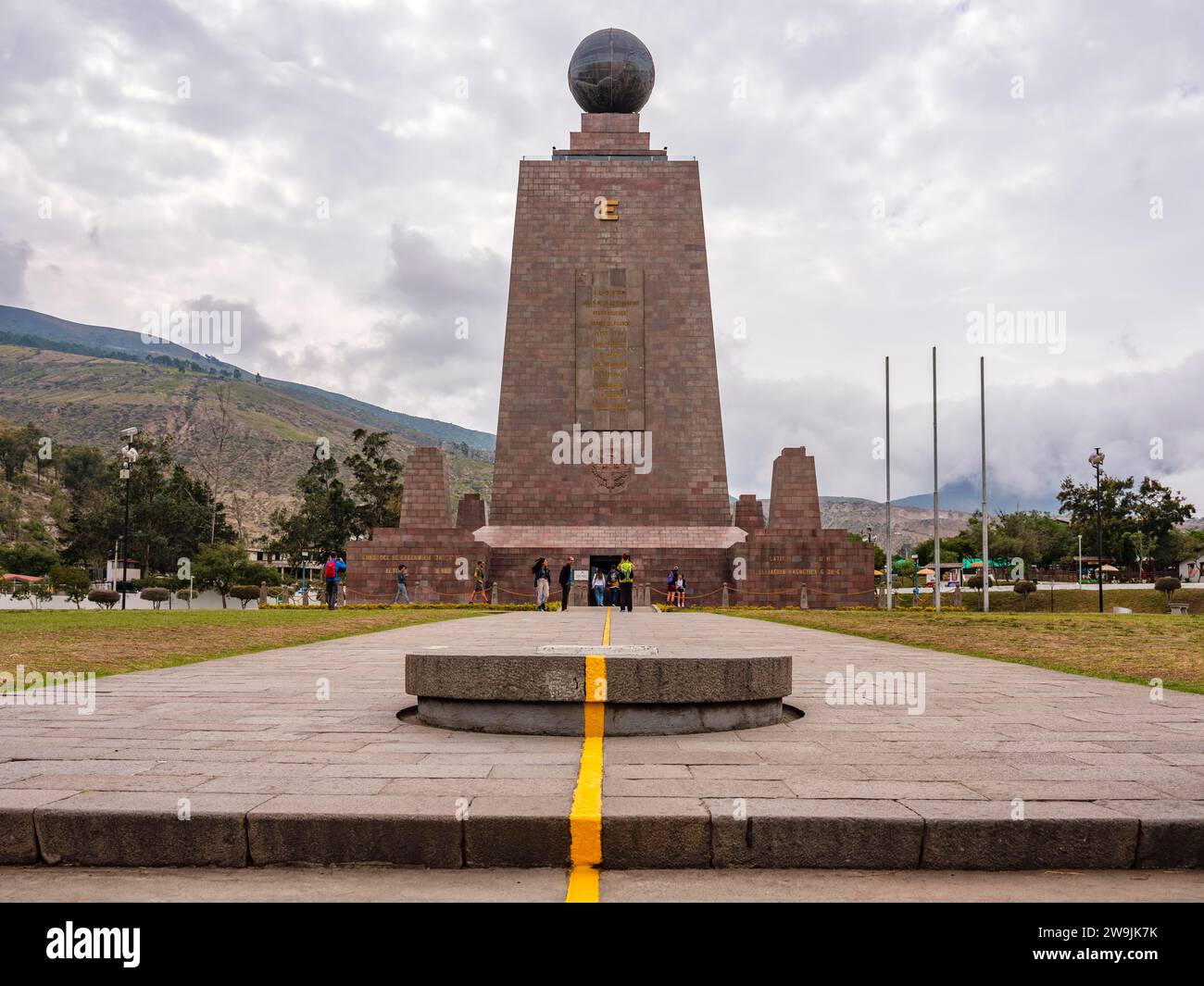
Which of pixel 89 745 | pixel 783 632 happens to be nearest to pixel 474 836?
pixel 89 745

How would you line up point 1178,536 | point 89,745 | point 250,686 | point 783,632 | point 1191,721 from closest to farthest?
1. point 89,745
2. point 1191,721
3. point 250,686
4. point 783,632
5. point 1178,536

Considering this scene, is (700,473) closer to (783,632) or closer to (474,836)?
(783,632)

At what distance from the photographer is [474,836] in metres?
4.11

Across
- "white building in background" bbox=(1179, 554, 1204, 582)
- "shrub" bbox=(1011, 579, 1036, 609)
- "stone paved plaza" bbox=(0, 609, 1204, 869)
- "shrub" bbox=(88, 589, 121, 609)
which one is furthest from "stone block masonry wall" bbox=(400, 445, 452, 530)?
"white building in background" bbox=(1179, 554, 1204, 582)

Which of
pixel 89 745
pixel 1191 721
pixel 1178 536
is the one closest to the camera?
pixel 89 745

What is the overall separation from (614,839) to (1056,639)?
48.7ft

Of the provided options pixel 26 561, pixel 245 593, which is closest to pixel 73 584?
pixel 245 593

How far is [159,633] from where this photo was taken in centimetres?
1652

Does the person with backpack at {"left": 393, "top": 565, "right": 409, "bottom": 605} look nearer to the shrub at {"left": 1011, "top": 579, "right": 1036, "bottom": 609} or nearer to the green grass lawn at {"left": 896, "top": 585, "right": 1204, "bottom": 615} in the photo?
the green grass lawn at {"left": 896, "top": 585, "right": 1204, "bottom": 615}

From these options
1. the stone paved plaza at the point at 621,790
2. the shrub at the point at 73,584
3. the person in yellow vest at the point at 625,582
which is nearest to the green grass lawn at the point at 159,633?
the person in yellow vest at the point at 625,582

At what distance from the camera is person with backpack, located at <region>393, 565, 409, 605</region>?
30.2 meters

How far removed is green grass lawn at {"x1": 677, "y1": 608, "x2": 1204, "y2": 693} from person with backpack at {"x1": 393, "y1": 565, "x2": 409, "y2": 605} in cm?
951

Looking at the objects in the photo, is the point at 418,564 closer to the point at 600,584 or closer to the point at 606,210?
the point at 600,584
